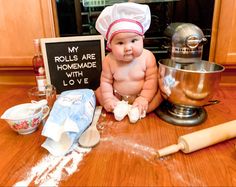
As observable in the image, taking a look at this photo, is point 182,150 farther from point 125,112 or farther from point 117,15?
point 117,15

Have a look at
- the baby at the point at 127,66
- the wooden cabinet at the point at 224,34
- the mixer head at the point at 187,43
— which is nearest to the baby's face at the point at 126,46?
the baby at the point at 127,66

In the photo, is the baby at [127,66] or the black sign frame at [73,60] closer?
the baby at [127,66]

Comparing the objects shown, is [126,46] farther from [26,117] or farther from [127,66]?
[26,117]

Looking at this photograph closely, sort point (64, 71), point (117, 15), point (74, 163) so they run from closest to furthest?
point (74, 163), point (117, 15), point (64, 71)

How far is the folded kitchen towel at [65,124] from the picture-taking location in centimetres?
51

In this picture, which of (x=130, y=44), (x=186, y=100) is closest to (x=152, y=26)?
(x=130, y=44)

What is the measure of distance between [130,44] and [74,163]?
0.36 metres

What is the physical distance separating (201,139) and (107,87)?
1.10 feet

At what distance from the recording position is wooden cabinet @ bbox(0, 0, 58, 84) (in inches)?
31.9

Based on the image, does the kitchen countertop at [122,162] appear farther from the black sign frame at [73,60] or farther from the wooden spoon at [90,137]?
the black sign frame at [73,60]

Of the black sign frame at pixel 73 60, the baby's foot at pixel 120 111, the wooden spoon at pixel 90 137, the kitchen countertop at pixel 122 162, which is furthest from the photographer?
the black sign frame at pixel 73 60

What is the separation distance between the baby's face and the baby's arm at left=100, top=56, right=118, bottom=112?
0.07 meters

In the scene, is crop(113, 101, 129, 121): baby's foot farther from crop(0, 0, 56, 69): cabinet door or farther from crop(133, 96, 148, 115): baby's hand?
crop(0, 0, 56, 69): cabinet door

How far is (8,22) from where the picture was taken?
33.2 inches
